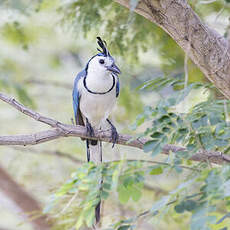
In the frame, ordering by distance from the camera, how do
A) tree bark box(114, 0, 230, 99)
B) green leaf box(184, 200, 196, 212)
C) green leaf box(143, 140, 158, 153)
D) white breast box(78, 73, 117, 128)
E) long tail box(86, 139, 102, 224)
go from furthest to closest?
long tail box(86, 139, 102, 224), white breast box(78, 73, 117, 128), tree bark box(114, 0, 230, 99), green leaf box(143, 140, 158, 153), green leaf box(184, 200, 196, 212)

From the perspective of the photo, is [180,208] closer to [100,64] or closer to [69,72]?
[100,64]

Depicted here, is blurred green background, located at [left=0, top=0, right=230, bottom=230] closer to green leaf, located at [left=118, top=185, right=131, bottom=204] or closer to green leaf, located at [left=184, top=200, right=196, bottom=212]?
green leaf, located at [left=118, top=185, right=131, bottom=204]

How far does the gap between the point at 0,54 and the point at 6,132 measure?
0.87m

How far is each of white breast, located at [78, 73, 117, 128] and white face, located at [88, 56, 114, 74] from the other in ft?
0.18

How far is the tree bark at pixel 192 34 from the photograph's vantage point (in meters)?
1.65

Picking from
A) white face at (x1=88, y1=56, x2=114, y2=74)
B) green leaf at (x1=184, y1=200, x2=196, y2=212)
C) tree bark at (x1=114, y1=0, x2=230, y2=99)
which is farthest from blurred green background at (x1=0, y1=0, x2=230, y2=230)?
green leaf at (x1=184, y1=200, x2=196, y2=212)

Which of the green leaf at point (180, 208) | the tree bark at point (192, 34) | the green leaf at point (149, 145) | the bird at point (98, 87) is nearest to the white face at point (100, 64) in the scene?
the bird at point (98, 87)

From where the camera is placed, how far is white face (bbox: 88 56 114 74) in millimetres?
2686

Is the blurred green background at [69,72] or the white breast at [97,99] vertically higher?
the blurred green background at [69,72]

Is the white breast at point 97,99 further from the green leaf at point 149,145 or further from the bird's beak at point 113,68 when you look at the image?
the green leaf at point 149,145

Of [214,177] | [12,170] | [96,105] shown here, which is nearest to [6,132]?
[12,170]

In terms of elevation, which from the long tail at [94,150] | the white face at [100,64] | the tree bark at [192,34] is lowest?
the tree bark at [192,34]

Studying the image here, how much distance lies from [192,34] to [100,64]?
1.12m

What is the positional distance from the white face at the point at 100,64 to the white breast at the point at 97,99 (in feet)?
0.18
